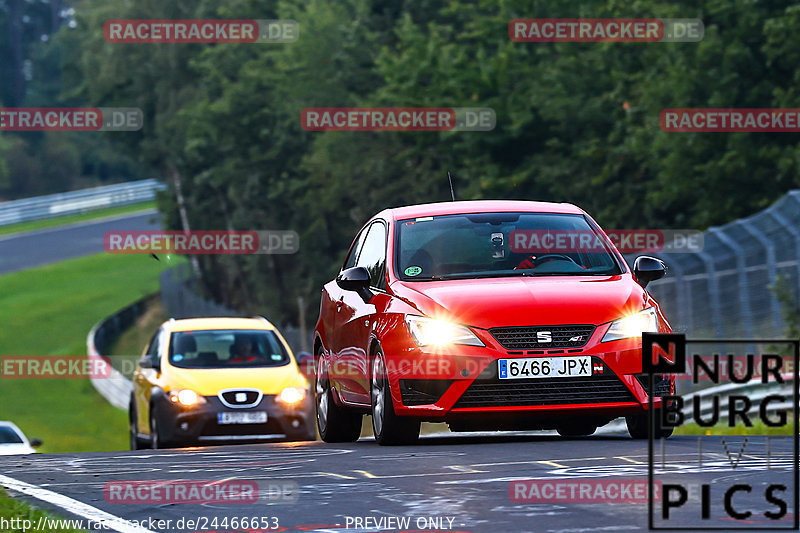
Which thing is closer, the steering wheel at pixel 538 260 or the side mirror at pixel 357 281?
the steering wheel at pixel 538 260

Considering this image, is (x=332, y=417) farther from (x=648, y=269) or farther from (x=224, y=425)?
(x=224, y=425)

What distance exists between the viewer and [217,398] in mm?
18516

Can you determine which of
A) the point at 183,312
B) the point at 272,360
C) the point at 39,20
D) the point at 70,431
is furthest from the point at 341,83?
the point at 39,20

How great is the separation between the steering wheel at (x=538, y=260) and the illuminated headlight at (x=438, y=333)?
3.51ft

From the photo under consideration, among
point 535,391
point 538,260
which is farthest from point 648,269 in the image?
point 535,391

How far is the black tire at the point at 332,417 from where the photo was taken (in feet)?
46.8

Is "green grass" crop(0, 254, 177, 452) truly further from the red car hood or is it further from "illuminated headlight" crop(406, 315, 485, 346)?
"illuminated headlight" crop(406, 315, 485, 346)

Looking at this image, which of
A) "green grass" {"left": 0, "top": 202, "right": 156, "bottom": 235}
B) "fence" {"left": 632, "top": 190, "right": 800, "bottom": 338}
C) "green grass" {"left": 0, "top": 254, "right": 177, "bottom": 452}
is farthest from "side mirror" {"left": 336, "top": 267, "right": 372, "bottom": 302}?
"green grass" {"left": 0, "top": 202, "right": 156, "bottom": 235}

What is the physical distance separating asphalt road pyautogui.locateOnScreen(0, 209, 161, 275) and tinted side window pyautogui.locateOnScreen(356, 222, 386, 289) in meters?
63.5

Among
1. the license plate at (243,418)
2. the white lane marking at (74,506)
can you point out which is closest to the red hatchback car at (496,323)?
the white lane marking at (74,506)

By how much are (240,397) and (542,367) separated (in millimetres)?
7648

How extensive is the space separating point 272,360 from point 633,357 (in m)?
8.78

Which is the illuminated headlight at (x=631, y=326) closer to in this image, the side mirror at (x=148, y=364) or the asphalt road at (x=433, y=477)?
the asphalt road at (x=433, y=477)

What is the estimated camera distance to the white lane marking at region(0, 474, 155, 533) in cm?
804
